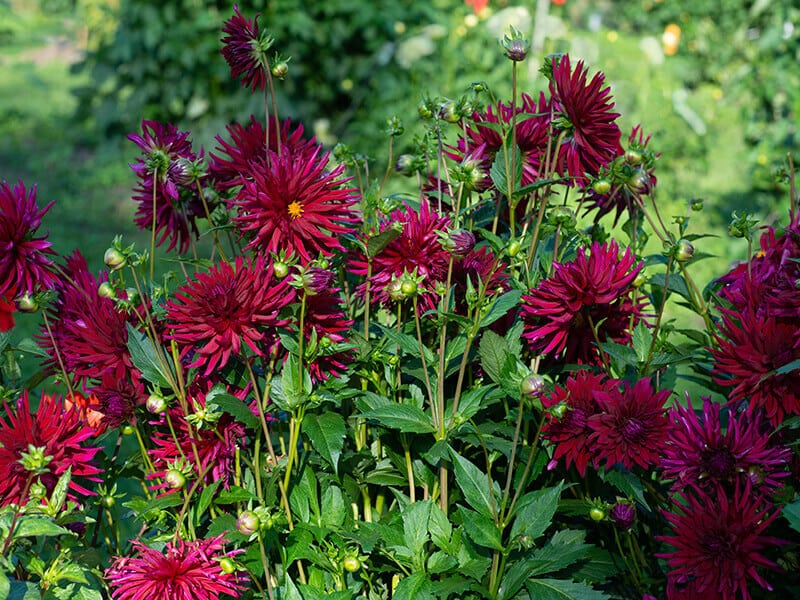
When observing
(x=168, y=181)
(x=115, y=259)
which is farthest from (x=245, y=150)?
(x=115, y=259)

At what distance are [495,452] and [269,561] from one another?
1.21 ft

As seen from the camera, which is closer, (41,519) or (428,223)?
(41,519)

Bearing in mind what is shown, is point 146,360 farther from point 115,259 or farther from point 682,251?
point 682,251

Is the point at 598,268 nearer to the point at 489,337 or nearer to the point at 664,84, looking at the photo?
the point at 489,337

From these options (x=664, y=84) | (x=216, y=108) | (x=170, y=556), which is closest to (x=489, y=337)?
(x=170, y=556)

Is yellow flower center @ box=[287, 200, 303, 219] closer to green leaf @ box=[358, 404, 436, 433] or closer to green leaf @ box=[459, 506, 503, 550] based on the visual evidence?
green leaf @ box=[358, 404, 436, 433]

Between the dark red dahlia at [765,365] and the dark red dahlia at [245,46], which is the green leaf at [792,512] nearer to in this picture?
the dark red dahlia at [765,365]

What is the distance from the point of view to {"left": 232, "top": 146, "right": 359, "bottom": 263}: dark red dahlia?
1234mm

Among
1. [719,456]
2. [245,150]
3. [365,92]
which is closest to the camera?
[719,456]

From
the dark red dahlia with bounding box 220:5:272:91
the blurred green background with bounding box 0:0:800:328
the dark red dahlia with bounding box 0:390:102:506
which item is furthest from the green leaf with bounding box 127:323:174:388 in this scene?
the blurred green background with bounding box 0:0:800:328

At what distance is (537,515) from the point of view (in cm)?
124

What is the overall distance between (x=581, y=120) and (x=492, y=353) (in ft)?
1.20

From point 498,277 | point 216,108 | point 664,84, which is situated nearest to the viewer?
point 498,277

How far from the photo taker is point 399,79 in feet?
17.3
